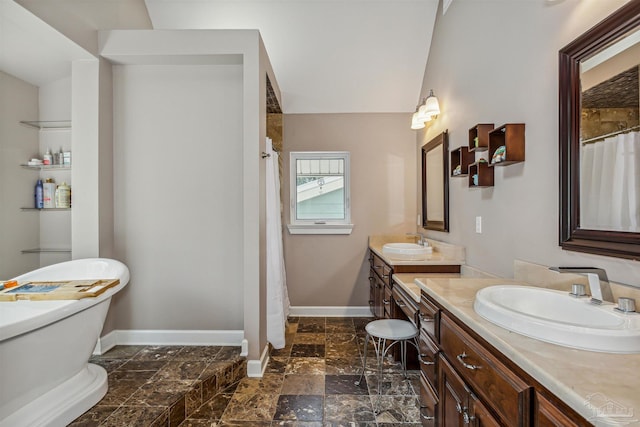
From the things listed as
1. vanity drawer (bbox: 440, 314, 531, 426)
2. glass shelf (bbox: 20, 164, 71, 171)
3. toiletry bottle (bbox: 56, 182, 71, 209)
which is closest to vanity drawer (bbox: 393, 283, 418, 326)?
vanity drawer (bbox: 440, 314, 531, 426)

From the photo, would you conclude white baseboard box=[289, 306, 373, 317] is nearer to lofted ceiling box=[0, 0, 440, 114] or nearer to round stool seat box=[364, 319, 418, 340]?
round stool seat box=[364, 319, 418, 340]

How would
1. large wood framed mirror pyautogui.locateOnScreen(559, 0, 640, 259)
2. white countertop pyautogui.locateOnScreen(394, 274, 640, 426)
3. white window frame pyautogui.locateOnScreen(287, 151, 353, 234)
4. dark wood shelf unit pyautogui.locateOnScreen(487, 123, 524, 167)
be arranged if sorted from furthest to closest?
white window frame pyautogui.locateOnScreen(287, 151, 353, 234) → dark wood shelf unit pyautogui.locateOnScreen(487, 123, 524, 167) → large wood framed mirror pyautogui.locateOnScreen(559, 0, 640, 259) → white countertop pyautogui.locateOnScreen(394, 274, 640, 426)

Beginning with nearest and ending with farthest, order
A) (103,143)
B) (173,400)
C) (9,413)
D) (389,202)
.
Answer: (9,413), (173,400), (103,143), (389,202)

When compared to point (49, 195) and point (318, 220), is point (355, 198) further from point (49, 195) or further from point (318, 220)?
point (49, 195)

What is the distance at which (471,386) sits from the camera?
1047 millimetres

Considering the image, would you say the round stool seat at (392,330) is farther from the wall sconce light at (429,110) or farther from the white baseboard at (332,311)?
the wall sconce light at (429,110)

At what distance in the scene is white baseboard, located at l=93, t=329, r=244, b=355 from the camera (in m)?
2.46

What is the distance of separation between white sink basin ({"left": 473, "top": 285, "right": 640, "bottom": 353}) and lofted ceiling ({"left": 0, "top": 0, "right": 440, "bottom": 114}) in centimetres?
252

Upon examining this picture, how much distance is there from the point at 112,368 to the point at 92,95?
78.9 inches

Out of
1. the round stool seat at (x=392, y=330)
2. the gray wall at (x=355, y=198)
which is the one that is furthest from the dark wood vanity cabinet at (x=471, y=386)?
the gray wall at (x=355, y=198)

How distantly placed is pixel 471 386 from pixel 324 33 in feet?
9.95

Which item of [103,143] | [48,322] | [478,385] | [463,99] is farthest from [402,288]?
[103,143]

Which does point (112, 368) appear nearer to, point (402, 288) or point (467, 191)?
point (402, 288)

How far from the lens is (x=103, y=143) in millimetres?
2342
